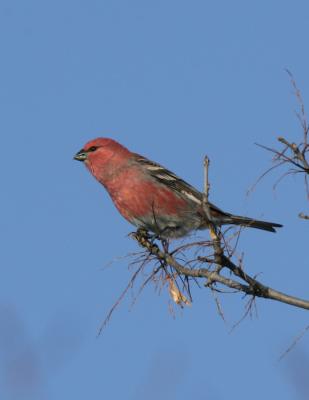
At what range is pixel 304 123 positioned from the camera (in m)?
3.89

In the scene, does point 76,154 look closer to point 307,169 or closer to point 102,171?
point 102,171

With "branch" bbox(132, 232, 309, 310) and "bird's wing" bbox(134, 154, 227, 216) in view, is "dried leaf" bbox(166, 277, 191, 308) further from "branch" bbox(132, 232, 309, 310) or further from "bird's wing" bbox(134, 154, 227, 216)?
"bird's wing" bbox(134, 154, 227, 216)

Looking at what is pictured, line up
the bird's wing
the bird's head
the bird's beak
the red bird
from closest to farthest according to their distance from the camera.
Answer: the red bird, the bird's wing, the bird's head, the bird's beak

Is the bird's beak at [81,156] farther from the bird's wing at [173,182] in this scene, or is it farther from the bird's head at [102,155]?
the bird's wing at [173,182]

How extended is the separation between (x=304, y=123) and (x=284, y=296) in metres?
1.00

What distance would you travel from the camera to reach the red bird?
7887 millimetres

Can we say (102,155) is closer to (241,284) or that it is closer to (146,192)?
(146,192)

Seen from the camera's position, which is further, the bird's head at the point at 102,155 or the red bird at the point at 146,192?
the bird's head at the point at 102,155

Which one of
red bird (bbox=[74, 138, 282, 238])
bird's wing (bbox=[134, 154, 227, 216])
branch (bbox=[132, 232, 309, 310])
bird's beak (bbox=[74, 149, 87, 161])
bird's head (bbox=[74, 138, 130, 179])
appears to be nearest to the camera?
branch (bbox=[132, 232, 309, 310])

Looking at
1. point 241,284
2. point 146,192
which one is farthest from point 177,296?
point 146,192

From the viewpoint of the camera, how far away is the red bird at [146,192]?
789 cm

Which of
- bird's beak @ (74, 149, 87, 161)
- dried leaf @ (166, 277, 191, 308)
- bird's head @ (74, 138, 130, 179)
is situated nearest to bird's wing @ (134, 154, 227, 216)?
bird's head @ (74, 138, 130, 179)

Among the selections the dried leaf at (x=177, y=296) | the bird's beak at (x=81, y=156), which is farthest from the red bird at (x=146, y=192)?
the dried leaf at (x=177, y=296)

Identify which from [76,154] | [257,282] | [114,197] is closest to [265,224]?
[114,197]
